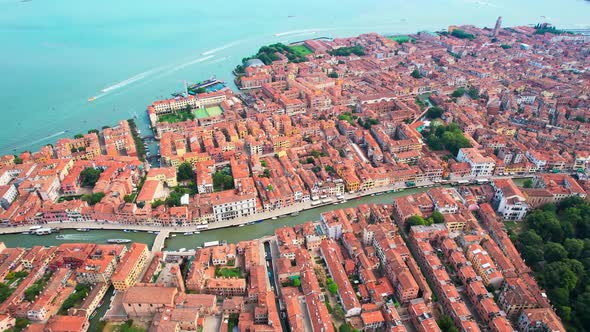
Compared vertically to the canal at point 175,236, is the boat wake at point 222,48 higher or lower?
higher

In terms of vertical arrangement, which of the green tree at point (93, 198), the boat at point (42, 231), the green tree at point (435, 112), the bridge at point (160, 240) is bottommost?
Answer: the bridge at point (160, 240)

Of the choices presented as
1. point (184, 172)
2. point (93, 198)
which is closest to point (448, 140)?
point (184, 172)

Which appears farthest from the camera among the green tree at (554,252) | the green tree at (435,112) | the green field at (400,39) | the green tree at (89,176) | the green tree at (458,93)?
the green field at (400,39)

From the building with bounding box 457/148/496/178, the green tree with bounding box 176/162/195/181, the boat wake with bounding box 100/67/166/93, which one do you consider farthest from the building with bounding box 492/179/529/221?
the boat wake with bounding box 100/67/166/93

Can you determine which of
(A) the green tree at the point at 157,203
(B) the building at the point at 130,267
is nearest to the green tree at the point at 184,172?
A: (A) the green tree at the point at 157,203

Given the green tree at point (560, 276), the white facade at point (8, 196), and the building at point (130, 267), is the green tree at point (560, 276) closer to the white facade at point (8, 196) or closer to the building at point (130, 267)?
the building at point (130, 267)

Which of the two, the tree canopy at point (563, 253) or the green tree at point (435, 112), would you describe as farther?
the green tree at point (435, 112)

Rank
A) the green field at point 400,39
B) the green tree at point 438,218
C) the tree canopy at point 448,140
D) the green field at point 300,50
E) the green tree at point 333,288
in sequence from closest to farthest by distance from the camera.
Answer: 1. the green tree at point 333,288
2. the green tree at point 438,218
3. the tree canopy at point 448,140
4. the green field at point 300,50
5. the green field at point 400,39
